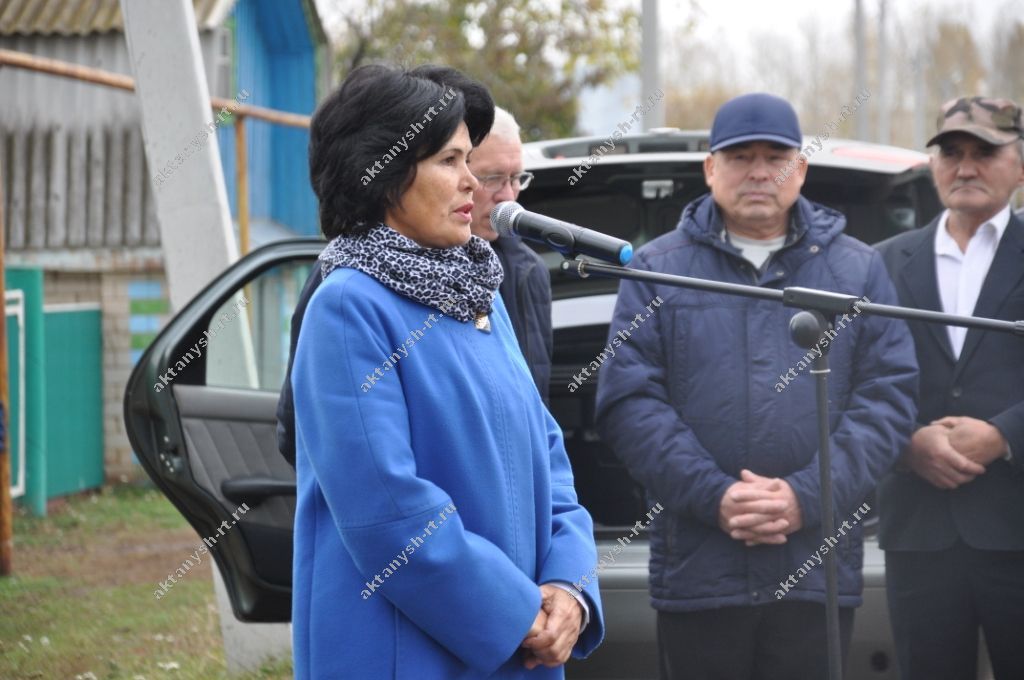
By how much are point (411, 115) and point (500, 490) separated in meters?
0.68

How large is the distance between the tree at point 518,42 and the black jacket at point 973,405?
16001 millimetres

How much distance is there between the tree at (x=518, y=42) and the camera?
768 inches

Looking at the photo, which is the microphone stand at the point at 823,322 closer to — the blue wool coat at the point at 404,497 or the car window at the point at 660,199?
the blue wool coat at the point at 404,497

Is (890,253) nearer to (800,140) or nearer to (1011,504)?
(800,140)

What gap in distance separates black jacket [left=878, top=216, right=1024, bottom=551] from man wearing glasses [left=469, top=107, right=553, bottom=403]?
103 cm

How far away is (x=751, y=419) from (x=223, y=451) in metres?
1.75

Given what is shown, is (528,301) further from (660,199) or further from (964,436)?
(660,199)

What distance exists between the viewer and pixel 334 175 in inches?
98.3

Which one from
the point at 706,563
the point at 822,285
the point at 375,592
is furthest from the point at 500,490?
the point at 822,285

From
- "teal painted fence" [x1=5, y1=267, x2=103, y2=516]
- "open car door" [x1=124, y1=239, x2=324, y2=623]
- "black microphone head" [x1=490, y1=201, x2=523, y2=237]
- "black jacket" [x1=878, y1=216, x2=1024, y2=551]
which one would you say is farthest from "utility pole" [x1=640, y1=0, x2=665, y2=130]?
"black microphone head" [x1=490, y1=201, x2=523, y2=237]

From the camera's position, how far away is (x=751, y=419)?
358 cm

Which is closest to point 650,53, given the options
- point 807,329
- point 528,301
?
point 528,301

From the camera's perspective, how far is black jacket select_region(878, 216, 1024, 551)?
365 centimetres

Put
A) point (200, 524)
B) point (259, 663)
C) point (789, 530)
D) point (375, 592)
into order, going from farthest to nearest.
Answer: point (259, 663), point (200, 524), point (789, 530), point (375, 592)
